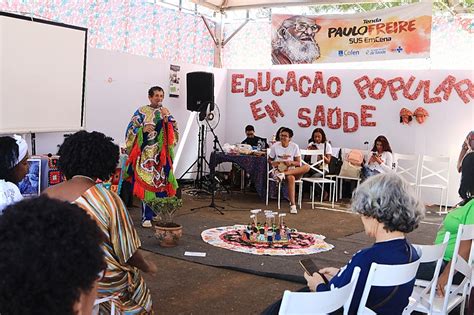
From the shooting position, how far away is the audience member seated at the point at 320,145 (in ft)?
27.5

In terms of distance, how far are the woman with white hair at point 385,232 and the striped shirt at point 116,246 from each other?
0.75m

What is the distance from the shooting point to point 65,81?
22.3 feet

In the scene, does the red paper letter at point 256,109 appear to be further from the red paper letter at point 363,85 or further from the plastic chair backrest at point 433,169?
the plastic chair backrest at point 433,169

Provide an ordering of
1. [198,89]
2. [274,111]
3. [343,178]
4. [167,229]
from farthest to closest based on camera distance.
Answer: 1. [274,111]
2. [198,89]
3. [343,178]
4. [167,229]

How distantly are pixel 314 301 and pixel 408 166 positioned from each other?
24.4 feet

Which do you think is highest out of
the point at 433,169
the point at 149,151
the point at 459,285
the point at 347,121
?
the point at 347,121

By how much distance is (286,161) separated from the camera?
7797 millimetres

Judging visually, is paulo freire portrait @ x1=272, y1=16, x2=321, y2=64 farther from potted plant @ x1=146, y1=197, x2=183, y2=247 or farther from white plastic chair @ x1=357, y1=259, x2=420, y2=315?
white plastic chair @ x1=357, y1=259, x2=420, y2=315

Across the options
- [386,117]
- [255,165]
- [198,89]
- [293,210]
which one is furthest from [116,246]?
[386,117]

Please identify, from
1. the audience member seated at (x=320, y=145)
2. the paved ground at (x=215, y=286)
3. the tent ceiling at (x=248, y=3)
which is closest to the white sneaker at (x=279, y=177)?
the audience member seated at (x=320, y=145)

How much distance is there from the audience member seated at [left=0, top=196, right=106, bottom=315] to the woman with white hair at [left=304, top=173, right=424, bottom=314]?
1.29m

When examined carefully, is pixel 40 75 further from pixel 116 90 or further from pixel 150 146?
pixel 150 146

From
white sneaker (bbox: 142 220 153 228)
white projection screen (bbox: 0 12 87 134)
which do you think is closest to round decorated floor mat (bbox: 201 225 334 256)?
white sneaker (bbox: 142 220 153 228)

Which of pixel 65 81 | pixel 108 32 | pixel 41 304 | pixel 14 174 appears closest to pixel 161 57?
pixel 108 32
